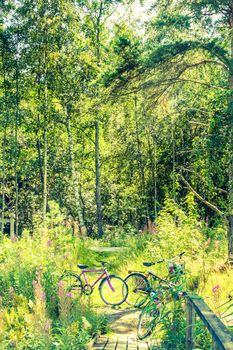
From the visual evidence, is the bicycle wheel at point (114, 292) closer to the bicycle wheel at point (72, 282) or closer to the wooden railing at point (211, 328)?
the bicycle wheel at point (72, 282)

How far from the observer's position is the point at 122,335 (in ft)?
21.6

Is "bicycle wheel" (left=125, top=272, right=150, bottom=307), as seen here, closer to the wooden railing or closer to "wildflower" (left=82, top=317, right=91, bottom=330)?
"wildflower" (left=82, top=317, right=91, bottom=330)

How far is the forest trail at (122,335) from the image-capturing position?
5.90 m

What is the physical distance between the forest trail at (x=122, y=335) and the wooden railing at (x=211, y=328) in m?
1.02

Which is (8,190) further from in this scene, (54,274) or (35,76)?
(54,274)

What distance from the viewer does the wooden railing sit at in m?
2.79

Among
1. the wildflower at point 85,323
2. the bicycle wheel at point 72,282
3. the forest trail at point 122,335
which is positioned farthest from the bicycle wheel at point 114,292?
the wildflower at point 85,323

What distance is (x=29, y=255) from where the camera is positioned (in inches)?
313

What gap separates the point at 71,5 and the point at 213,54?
12.6 meters

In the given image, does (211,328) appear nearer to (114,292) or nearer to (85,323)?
(85,323)

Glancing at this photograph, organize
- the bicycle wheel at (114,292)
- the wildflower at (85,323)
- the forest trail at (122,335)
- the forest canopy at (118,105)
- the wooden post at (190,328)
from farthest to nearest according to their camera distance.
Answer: the forest canopy at (118,105), the bicycle wheel at (114,292), the forest trail at (122,335), the wildflower at (85,323), the wooden post at (190,328)

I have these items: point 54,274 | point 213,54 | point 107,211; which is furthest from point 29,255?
point 107,211

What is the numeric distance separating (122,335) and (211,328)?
3.76 m

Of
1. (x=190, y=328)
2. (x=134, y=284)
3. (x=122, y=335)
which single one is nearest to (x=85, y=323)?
(x=122, y=335)
